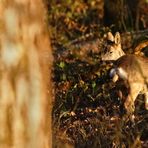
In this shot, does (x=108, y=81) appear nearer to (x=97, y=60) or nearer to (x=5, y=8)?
(x=97, y=60)

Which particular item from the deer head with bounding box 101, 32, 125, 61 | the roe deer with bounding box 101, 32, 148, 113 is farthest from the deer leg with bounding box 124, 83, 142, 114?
the deer head with bounding box 101, 32, 125, 61

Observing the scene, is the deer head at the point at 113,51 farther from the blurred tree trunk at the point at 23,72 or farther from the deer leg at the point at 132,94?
the blurred tree trunk at the point at 23,72

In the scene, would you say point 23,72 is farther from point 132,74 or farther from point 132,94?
point 132,94

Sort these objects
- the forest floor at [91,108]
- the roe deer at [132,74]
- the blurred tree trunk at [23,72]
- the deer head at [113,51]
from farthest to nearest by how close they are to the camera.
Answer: the deer head at [113,51], the roe deer at [132,74], the forest floor at [91,108], the blurred tree trunk at [23,72]

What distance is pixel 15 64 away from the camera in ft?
15.0

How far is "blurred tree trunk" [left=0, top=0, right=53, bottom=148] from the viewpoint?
15.0 ft

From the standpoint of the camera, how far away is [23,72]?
461 cm

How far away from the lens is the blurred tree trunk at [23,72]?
4570 millimetres

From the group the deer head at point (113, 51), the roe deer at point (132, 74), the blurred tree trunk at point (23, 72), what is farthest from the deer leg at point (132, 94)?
the blurred tree trunk at point (23, 72)

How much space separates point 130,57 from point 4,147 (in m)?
4.97

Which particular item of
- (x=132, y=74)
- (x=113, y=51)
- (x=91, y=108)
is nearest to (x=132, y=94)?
(x=132, y=74)

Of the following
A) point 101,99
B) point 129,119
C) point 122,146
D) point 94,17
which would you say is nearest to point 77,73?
point 101,99

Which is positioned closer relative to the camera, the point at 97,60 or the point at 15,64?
the point at 15,64

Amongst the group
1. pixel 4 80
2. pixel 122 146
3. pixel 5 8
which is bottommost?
pixel 122 146
